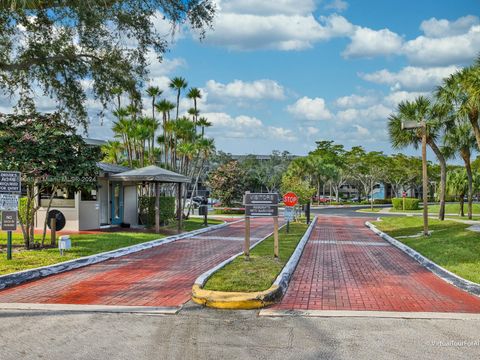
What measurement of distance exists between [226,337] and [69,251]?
8.25m

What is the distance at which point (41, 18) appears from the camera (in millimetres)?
13859

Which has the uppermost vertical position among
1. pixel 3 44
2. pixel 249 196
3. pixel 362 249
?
pixel 3 44

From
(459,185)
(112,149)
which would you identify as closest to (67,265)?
(112,149)

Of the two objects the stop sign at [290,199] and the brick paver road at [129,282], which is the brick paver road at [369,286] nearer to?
the brick paver road at [129,282]

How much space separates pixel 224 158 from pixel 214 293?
82206 mm

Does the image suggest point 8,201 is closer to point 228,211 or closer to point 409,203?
point 228,211

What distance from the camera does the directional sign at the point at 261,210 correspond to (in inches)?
470

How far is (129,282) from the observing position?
9.72m

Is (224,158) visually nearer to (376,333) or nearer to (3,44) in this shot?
(3,44)

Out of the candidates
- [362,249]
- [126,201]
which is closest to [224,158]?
[126,201]

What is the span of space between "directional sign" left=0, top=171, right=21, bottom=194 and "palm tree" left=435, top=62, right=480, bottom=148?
12826mm

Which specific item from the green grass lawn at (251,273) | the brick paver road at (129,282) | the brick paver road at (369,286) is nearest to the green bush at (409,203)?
the brick paver road at (369,286)

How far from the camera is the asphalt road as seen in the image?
217 inches

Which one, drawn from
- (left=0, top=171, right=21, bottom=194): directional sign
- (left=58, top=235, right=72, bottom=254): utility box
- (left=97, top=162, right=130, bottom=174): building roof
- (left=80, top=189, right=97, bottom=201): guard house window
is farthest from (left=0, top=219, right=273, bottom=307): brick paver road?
(left=97, top=162, right=130, bottom=174): building roof
